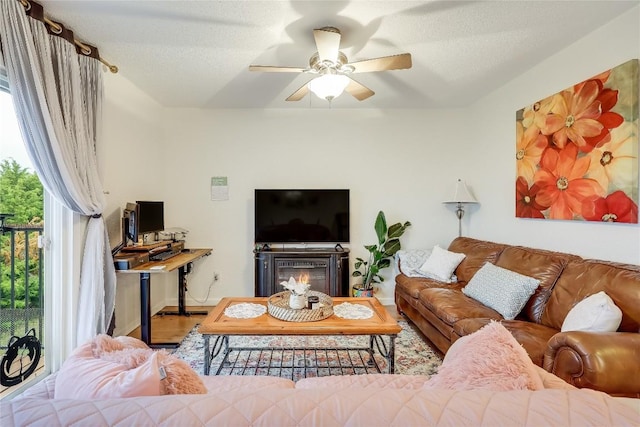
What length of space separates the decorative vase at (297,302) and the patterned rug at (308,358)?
33cm

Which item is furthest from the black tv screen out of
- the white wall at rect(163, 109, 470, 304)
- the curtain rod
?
the curtain rod

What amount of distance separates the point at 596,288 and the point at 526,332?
48cm

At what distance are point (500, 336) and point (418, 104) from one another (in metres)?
3.28

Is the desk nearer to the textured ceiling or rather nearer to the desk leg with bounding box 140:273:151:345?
the desk leg with bounding box 140:273:151:345

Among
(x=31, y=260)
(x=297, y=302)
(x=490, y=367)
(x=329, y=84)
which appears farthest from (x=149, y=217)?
(x=490, y=367)

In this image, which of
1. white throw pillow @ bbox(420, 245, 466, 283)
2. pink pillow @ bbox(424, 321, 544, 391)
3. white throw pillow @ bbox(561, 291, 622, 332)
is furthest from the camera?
white throw pillow @ bbox(420, 245, 466, 283)

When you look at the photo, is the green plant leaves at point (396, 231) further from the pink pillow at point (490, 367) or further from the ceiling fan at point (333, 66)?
the pink pillow at point (490, 367)

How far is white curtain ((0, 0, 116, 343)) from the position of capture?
5.73 feet

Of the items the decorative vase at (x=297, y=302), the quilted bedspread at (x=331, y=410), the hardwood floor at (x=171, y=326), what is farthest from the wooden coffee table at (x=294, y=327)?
the quilted bedspread at (x=331, y=410)

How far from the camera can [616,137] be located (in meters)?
2.02

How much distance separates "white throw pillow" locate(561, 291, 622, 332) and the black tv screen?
244 centimetres

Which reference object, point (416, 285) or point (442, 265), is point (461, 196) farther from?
point (416, 285)

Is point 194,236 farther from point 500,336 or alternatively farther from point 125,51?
point 500,336

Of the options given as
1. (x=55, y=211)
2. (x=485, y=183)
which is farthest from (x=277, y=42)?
(x=485, y=183)
